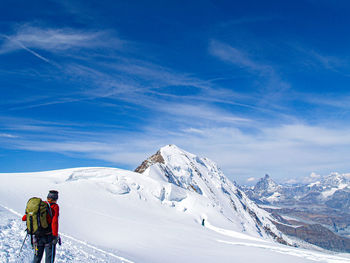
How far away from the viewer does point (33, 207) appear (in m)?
8.50

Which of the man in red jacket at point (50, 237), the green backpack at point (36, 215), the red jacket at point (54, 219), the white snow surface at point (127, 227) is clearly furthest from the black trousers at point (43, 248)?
the white snow surface at point (127, 227)

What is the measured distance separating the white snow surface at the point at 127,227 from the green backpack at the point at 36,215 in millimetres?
2700

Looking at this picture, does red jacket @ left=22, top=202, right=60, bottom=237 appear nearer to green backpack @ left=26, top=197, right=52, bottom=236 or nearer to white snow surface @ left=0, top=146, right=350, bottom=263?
green backpack @ left=26, top=197, right=52, bottom=236

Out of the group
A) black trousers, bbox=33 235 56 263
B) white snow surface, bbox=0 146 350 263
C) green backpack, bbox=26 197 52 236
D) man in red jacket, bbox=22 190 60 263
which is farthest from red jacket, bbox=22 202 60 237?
white snow surface, bbox=0 146 350 263

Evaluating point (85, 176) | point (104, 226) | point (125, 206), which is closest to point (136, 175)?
point (85, 176)

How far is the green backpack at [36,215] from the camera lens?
27.9ft

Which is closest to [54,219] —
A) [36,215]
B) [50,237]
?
[36,215]

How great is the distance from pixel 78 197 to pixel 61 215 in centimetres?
736

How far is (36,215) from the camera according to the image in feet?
28.0

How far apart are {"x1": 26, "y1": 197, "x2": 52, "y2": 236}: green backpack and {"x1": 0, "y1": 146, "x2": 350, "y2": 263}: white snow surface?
2700 mm

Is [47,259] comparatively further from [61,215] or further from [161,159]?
[161,159]

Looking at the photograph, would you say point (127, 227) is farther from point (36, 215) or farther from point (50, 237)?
point (36, 215)

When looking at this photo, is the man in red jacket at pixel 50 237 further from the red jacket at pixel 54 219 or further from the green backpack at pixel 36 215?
the green backpack at pixel 36 215

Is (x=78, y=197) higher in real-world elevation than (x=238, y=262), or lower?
higher
